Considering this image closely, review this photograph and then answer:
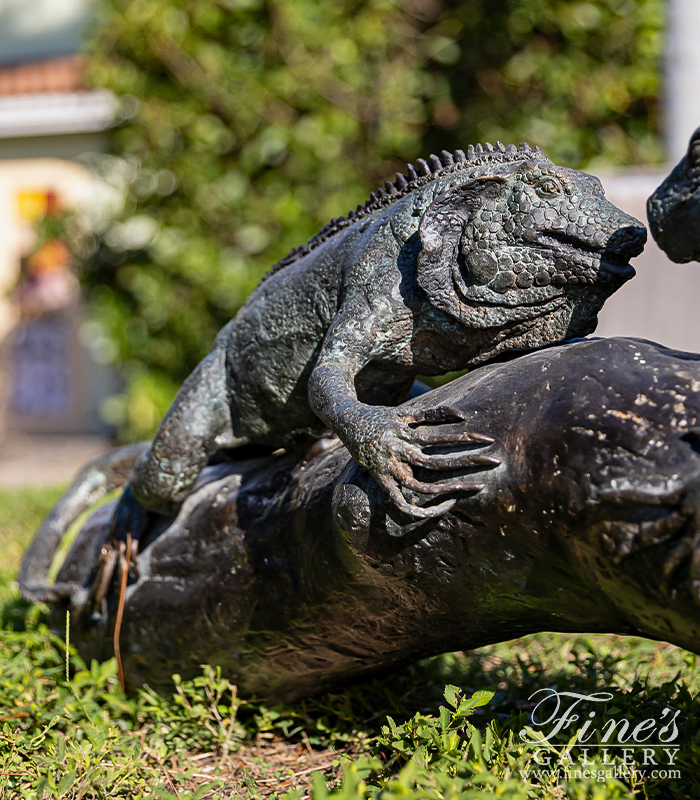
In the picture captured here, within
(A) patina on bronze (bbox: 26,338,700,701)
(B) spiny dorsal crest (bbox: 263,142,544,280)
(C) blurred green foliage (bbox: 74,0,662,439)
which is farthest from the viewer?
(C) blurred green foliage (bbox: 74,0,662,439)

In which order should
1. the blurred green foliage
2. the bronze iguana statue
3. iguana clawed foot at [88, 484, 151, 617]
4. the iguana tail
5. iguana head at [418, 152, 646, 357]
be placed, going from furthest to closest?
the blurred green foliage → the iguana tail → iguana clawed foot at [88, 484, 151, 617] → iguana head at [418, 152, 646, 357] → the bronze iguana statue

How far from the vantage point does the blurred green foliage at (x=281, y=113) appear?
23.5 ft

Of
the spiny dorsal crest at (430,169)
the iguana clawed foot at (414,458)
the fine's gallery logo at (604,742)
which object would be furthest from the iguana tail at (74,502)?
the fine's gallery logo at (604,742)

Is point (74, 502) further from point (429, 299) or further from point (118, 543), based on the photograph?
point (429, 299)

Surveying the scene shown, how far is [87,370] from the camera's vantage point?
11812 millimetres

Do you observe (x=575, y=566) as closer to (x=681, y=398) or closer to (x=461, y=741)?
(x=681, y=398)

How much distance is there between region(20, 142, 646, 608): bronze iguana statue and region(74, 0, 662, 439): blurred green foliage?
4.91m

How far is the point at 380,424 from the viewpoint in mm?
1917

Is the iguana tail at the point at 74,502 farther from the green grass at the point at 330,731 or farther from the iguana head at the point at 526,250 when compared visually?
the iguana head at the point at 526,250

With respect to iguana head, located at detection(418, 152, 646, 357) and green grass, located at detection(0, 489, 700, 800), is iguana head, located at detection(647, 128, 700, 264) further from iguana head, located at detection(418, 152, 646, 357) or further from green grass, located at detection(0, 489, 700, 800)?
green grass, located at detection(0, 489, 700, 800)

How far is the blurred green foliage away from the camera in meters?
7.16

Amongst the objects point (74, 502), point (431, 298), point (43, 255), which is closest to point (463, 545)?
Answer: point (431, 298)

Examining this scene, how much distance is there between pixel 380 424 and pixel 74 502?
72.5 inches

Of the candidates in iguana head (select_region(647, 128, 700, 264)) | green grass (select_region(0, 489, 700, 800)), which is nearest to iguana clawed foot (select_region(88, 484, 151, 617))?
green grass (select_region(0, 489, 700, 800))
